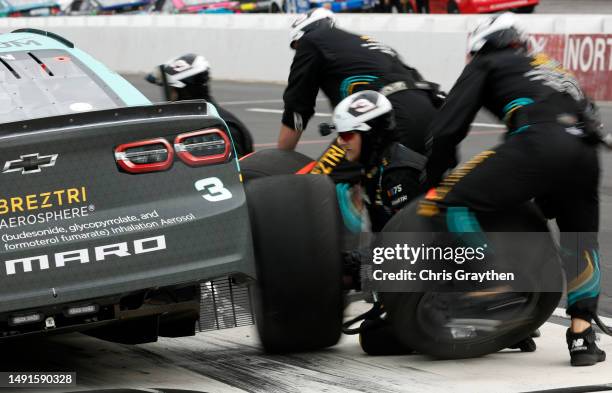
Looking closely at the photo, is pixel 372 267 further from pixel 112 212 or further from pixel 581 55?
pixel 581 55

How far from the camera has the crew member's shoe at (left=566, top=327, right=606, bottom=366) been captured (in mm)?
5812

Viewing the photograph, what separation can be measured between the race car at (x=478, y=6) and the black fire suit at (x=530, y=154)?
923 inches

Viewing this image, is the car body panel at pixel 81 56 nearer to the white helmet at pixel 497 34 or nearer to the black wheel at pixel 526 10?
the white helmet at pixel 497 34

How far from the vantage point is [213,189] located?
17.8 ft

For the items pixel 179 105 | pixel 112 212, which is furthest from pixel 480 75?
pixel 112 212

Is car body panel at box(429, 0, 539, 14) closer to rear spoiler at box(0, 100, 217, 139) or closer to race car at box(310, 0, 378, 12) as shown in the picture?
race car at box(310, 0, 378, 12)

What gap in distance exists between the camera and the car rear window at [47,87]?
240 inches

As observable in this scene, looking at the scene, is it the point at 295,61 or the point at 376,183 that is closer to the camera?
the point at 376,183

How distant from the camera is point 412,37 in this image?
22.6 m

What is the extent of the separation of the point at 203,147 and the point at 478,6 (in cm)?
2501

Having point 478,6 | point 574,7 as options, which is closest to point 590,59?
point 478,6

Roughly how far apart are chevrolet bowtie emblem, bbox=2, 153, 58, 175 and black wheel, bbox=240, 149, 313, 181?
78.5 inches

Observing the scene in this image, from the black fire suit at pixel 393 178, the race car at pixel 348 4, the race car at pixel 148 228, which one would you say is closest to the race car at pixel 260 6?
the race car at pixel 348 4

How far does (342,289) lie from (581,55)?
14082 millimetres
